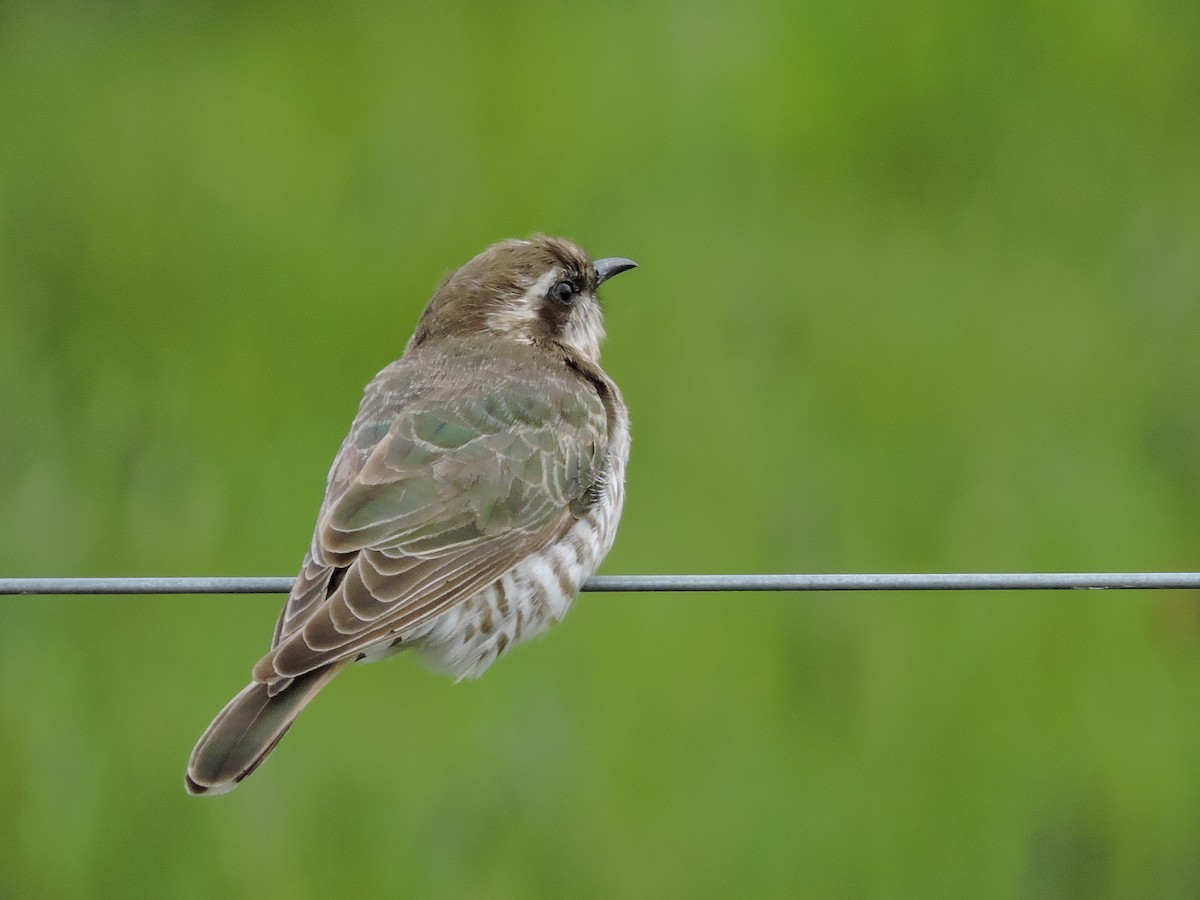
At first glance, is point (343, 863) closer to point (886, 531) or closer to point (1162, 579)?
point (886, 531)

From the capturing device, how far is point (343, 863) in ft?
20.2

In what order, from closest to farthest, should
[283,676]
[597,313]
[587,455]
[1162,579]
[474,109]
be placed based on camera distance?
[1162,579] < [283,676] < [587,455] < [597,313] < [474,109]

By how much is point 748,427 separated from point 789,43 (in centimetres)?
150


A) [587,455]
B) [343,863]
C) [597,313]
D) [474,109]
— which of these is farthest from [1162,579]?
[474,109]

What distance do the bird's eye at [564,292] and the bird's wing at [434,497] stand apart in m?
0.37

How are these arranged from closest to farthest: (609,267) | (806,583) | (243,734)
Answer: (806,583), (243,734), (609,267)

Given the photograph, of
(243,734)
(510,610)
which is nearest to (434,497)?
(510,610)

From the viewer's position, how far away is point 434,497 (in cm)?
470

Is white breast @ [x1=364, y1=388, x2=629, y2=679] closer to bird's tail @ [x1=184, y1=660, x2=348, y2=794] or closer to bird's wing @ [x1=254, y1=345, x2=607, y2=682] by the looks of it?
bird's wing @ [x1=254, y1=345, x2=607, y2=682]

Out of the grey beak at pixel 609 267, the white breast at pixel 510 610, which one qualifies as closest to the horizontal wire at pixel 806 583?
the white breast at pixel 510 610

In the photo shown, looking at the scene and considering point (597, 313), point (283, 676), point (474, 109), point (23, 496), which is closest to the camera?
point (283, 676)

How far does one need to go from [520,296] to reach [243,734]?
1.87m

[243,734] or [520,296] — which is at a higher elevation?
[520,296]

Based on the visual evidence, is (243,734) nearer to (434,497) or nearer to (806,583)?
(434,497)
